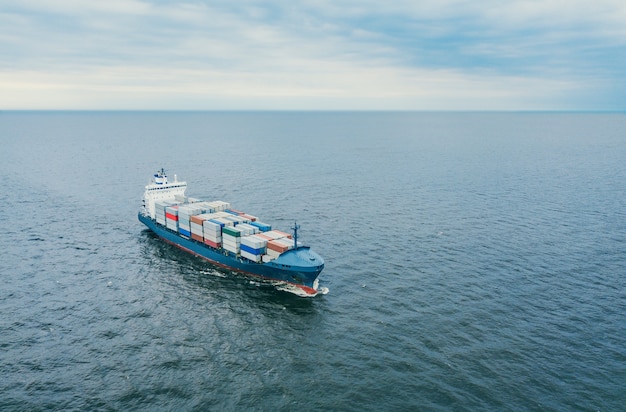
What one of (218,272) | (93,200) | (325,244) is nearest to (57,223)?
(93,200)

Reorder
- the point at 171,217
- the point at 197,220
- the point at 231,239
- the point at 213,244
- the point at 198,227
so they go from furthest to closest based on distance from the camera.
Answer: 1. the point at 171,217
2. the point at 198,227
3. the point at 197,220
4. the point at 213,244
5. the point at 231,239

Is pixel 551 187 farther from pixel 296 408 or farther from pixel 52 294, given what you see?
pixel 52 294

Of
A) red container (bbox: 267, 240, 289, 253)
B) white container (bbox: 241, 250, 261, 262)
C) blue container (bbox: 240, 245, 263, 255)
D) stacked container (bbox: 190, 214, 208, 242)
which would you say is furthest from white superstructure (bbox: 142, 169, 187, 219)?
red container (bbox: 267, 240, 289, 253)

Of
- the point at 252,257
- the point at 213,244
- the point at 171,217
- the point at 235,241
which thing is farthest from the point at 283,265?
the point at 171,217

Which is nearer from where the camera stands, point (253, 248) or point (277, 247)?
point (277, 247)

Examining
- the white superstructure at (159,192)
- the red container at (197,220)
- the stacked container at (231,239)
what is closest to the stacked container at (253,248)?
the stacked container at (231,239)

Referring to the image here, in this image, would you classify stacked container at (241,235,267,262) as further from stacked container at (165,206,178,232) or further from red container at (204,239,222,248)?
stacked container at (165,206,178,232)

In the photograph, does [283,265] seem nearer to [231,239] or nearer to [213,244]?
[231,239]

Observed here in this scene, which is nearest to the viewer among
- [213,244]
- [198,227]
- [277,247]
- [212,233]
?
[277,247]
